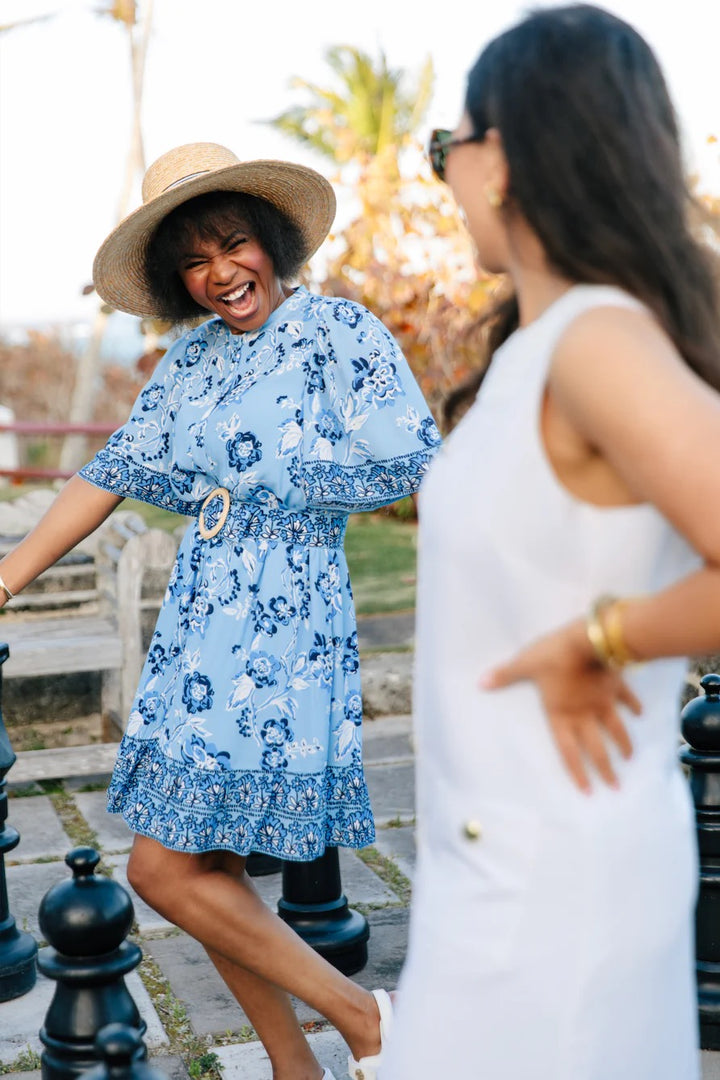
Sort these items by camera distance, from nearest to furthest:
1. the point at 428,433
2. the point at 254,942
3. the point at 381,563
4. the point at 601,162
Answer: the point at 601,162 < the point at 254,942 < the point at 428,433 < the point at 381,563

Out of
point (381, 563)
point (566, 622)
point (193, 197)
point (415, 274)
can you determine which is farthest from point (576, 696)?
point (415, 274)

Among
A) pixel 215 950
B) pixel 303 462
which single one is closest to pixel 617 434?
pixel 303 462

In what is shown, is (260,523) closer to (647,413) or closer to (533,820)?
(533,820)

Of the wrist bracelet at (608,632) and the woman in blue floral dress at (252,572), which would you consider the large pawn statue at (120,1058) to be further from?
the woman in blue floral dress at (252,572)

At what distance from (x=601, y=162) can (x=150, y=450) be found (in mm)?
1800

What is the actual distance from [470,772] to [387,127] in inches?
1205

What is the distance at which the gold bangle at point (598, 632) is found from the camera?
54.0 inches

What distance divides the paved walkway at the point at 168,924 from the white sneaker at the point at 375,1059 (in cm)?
24

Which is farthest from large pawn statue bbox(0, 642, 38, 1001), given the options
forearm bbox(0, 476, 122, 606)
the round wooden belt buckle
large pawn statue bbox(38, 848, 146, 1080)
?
large pawn statue bbox(38, 848, 146, 1080)

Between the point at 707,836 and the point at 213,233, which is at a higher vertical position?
the point at 213,233

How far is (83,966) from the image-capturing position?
2197mm

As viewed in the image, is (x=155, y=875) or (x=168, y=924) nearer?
(x=155, y=875)

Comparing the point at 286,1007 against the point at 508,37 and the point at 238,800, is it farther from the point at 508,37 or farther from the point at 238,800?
the point at 508,37

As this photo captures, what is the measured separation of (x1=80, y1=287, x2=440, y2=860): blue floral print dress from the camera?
8.78 feet
